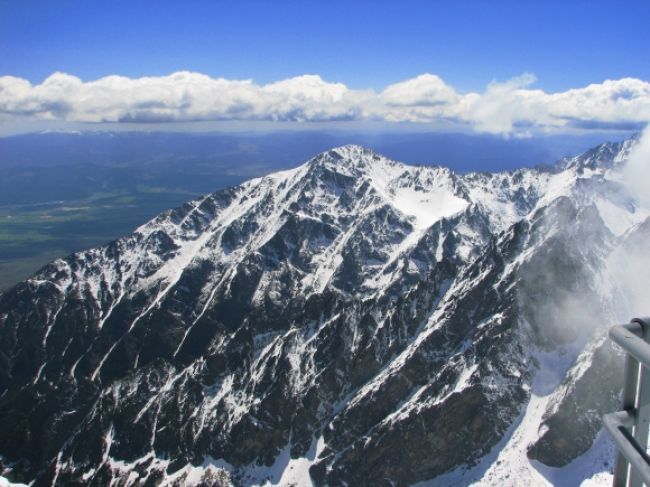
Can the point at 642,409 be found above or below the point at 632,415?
above

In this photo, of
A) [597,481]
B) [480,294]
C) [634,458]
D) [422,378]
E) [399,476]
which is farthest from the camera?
[480,294]

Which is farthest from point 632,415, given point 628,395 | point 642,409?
point 628,395

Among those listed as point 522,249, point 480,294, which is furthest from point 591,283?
point 480,294

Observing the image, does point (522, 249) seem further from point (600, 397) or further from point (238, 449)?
point (238, 449)

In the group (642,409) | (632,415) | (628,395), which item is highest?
(628,395)

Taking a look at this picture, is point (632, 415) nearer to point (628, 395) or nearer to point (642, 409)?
point (642, 409)

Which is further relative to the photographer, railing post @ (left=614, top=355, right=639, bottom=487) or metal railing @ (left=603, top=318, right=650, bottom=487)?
railing post @ (left=614, top=355, right=639, bottom=487)

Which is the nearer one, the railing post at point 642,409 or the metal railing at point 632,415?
the metal railing at point 632,415

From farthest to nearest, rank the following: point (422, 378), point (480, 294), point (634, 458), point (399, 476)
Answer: point (480, 294)
point (422, 378)
point (399, 476)
point (634, 458)
